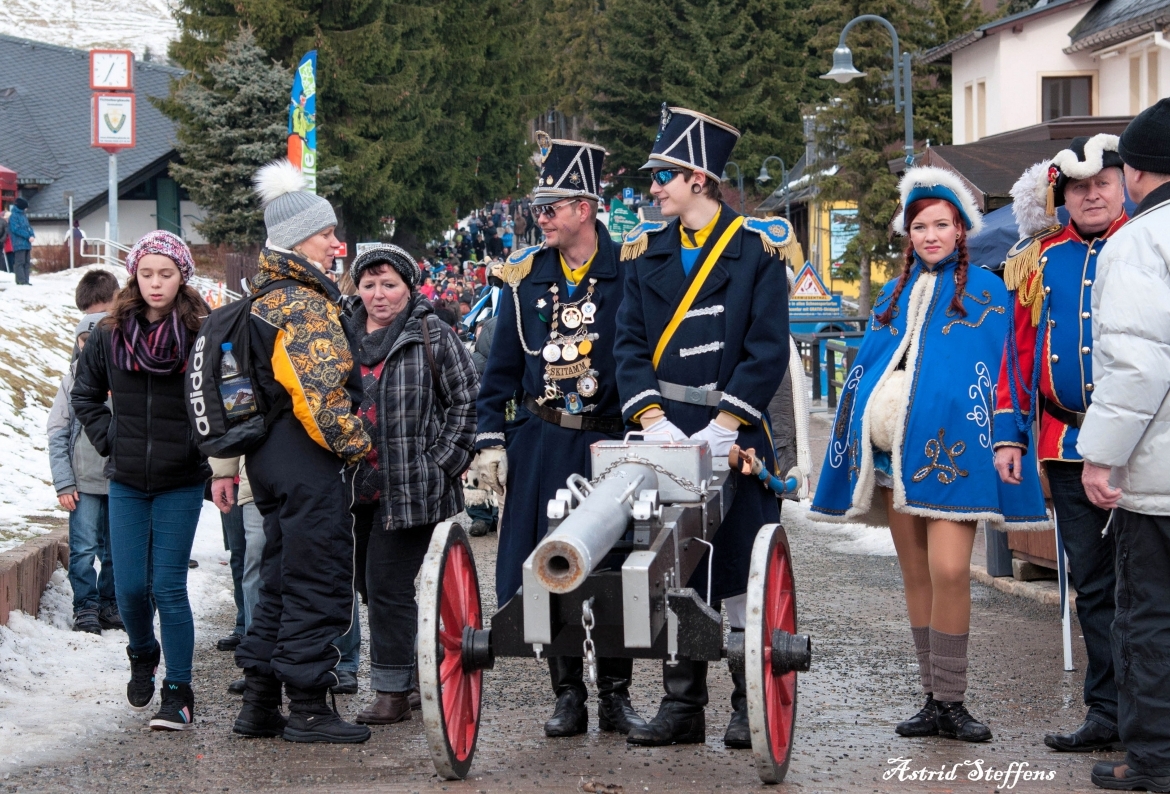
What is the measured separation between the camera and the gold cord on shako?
19.5ft

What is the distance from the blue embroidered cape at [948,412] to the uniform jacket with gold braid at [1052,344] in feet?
0.26

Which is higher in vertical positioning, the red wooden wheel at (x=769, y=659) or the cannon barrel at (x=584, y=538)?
the cannon barrel at (x=584, y=538)

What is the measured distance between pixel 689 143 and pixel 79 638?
4344 mm

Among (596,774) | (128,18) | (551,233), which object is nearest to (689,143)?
(551,233)

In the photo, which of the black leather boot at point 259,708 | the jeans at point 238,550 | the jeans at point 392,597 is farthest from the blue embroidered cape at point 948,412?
the jeans at point 238,550

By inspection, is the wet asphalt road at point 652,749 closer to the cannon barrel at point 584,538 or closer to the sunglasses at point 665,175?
the cannon barrel at point 584,538

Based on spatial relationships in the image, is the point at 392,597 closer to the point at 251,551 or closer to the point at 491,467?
the point at 491,467

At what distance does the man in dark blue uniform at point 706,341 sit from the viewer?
5.41 meters

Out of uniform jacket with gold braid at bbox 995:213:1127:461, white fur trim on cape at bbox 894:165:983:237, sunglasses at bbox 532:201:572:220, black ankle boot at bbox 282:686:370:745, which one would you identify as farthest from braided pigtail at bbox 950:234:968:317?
black ankle boot at bbox 282:686:370:745

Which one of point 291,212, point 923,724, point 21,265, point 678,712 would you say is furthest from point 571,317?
point 21,265

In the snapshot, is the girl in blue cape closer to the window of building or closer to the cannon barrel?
the cannon barrel

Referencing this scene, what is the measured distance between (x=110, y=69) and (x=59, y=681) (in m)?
23.3

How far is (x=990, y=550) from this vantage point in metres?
9.23

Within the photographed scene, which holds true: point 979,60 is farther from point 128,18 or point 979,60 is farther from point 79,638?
point 128,18
